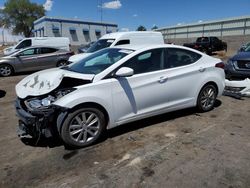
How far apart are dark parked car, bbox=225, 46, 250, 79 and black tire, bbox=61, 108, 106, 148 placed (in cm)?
541

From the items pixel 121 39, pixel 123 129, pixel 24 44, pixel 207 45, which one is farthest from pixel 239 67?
pixel 207 45

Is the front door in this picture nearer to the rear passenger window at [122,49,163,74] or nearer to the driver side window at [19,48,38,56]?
the rear passenger window at [122,49,163,74]

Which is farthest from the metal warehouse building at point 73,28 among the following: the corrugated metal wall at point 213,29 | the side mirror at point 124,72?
the side mirror at point 124,72

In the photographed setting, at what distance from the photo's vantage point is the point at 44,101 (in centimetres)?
435

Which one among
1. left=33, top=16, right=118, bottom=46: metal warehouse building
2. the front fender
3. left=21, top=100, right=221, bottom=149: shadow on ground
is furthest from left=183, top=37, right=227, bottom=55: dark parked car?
left=33, top=16, right=118, bottom=46: metal warehouse building

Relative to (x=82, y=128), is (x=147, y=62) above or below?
above

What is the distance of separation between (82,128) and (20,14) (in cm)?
6587

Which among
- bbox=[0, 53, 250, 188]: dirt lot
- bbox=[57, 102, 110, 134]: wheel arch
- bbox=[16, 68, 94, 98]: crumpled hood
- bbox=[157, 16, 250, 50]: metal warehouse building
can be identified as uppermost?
bbox=[157, 16, 250, 50]: metal warehouse building

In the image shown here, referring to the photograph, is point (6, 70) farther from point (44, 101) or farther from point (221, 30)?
point (221, 30)

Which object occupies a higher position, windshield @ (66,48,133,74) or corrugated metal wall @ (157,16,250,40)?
corrugated metal wall @ (157,16,250,40)

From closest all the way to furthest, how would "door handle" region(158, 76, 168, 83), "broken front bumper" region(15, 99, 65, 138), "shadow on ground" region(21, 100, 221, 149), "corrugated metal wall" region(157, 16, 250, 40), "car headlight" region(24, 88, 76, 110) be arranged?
1. "broken front bumper" region(15, 99, 65, 138)
2. "car headlight" region(24, 88, 76, 110)
3. "shadow on ground" region(21, 100, 221, 149)
4. "door handle" region(158, 76, 168, 83)
5. "corrugated metal wall" region(157, 16, 250, 40)

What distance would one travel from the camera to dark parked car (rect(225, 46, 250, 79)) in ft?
26.8

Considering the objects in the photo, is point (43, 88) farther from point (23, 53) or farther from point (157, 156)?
point (23, 53)

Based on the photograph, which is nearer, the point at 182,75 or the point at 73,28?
the point at 182,75
